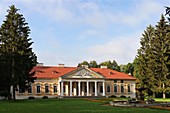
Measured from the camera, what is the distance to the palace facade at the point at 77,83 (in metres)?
57.4

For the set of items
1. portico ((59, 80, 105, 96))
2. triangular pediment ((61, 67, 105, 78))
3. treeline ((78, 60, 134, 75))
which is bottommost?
portico ((59, 80, 105, 96))

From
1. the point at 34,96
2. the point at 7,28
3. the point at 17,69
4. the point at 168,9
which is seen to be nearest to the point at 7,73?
the point at 17,69

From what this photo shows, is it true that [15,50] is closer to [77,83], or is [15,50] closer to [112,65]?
[77,83]

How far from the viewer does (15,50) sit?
127 ft

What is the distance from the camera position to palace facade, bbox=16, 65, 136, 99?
57.4 metres

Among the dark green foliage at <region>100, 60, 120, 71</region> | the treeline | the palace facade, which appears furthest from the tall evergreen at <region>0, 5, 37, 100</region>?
the dark green foliage at <region>100, 60, 120, 71</region>

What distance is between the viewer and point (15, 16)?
40125mm

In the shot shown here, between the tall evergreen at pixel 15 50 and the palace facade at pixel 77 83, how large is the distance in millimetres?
16829

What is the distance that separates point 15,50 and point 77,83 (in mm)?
23710

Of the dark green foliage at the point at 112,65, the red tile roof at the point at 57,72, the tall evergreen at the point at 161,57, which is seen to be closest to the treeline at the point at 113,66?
the dark green foliage at the point at 112,65

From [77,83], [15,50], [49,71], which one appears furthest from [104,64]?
[15,50]

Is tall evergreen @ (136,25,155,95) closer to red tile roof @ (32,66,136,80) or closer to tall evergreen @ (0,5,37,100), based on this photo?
red tile roof @ (32,66,136,80)

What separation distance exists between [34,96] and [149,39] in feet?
83.6

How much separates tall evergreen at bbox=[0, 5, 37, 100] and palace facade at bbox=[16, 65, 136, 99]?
1683 centimetres
